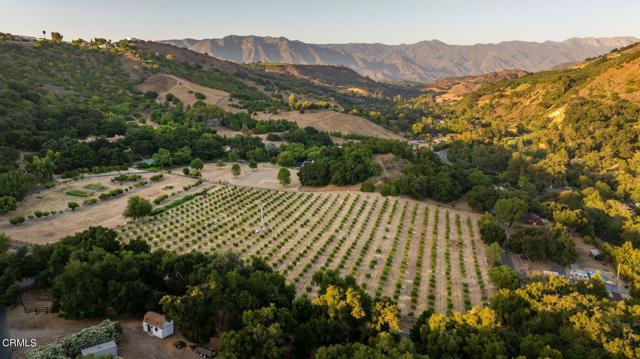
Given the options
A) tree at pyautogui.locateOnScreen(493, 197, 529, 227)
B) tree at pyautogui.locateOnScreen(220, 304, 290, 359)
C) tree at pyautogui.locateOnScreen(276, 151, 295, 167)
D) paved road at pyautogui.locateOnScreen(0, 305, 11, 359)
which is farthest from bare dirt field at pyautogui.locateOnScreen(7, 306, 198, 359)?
tree at pyautogui.locateOnScreen(276, 151, 295, 167)

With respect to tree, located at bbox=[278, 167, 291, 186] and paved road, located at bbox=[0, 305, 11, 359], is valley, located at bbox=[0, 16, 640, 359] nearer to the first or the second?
tree, located at bbox=[278, 167, 291, 186]

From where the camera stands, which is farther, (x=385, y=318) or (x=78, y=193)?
(x=78, y=193)

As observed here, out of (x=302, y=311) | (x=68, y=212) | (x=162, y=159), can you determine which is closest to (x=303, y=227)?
(x=302, y=311)

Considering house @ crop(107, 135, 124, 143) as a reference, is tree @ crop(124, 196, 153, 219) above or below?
below

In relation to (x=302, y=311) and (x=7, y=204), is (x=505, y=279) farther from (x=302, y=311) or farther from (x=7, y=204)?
(x=7, y=204)

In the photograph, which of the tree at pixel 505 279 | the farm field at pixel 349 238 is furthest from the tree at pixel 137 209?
the tree at pixel 505 279

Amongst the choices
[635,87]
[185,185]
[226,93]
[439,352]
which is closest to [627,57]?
[635,87]

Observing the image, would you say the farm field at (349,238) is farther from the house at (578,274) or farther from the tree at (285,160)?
the tree at (285,160)
